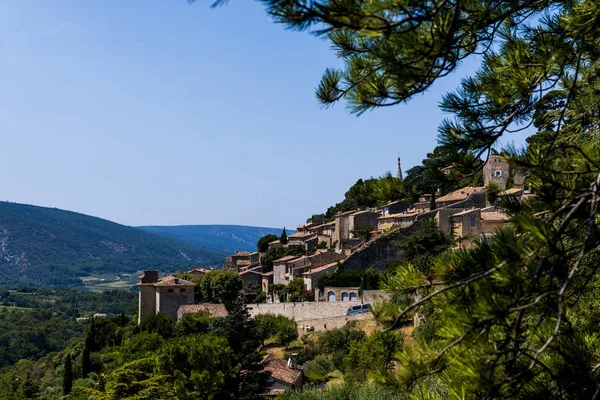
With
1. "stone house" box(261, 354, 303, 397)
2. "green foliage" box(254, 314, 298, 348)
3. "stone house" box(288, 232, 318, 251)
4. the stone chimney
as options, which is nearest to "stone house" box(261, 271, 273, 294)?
"stone house" box(288, 232, 318, 251)

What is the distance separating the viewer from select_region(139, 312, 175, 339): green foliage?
1598 inches

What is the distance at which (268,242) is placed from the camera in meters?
74.7

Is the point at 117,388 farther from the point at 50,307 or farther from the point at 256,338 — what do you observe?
the point at 50,307

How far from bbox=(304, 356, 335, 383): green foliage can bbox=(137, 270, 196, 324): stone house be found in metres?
15.5

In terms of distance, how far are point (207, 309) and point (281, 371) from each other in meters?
12.4

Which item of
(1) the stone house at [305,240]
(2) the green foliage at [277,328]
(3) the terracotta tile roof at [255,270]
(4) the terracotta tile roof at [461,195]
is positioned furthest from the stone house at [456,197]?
(3) the terracotta tile roof at [255,270]

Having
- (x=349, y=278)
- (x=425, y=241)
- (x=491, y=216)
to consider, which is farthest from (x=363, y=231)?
(x=491, y=216)

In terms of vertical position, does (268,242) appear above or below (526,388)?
above

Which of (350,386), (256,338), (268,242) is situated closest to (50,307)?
(268,242)

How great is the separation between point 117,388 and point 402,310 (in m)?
19.4

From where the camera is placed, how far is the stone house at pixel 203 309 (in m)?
41.6

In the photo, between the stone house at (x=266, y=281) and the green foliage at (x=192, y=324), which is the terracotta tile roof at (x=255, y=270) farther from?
the green foliage at (x=192, y=324)

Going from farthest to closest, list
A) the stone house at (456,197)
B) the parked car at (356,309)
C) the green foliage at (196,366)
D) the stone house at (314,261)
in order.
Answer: the stone house at (314,261), the stone house at (456,197), the parked car at (356,309), the green foliage at (196,366)

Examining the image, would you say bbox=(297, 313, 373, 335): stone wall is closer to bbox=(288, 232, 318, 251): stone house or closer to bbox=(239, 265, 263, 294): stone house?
bbox=(239, 265, 263, 294): stone house
